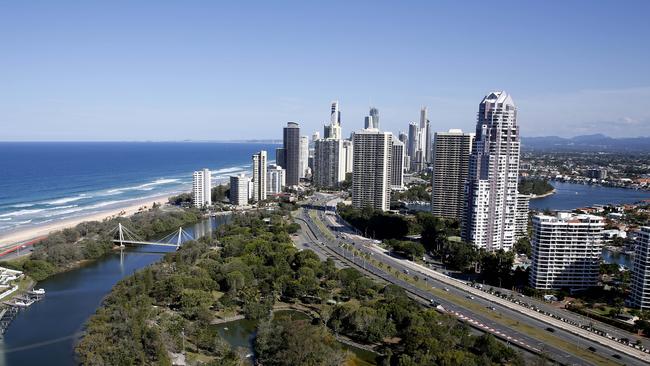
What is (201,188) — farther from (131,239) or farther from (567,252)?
(567,252)

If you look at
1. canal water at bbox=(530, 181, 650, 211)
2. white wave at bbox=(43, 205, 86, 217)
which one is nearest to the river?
canal water at bbox=(530, 181, 650, 211)

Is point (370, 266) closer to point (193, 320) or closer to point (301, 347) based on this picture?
point (193, 320)

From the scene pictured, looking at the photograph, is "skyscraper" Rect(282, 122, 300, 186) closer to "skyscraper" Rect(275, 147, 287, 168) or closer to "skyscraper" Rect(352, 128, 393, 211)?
"skyscraper" Rect(275, 147, 287, 168)

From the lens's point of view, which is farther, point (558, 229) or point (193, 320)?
point (558, 229)

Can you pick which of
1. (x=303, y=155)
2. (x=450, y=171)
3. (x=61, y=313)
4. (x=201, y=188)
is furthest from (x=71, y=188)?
(x=450, y=171)

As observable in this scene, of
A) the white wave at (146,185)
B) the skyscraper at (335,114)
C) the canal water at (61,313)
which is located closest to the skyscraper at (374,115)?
the skyscraper at (335,114)

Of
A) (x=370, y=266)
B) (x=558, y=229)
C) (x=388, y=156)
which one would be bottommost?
(x=370, y=266)

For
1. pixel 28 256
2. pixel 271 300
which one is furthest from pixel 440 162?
pixel 28 256

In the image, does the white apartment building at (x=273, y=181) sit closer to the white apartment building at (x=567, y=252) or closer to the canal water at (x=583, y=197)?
the canal water at (x=583, y=197)
